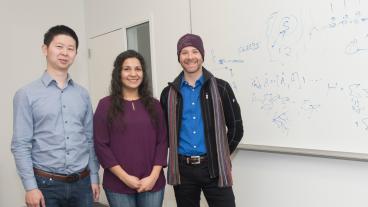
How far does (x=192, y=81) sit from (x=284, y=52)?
0.57 m

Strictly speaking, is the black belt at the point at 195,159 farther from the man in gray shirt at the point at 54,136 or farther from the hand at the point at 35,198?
the hand at the point at 35,198

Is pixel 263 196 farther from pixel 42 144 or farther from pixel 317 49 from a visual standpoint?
pixel 42 144

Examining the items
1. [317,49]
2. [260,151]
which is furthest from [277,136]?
[317,49]

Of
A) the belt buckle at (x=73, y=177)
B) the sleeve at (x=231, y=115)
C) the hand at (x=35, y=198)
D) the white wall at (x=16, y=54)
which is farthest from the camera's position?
the white wall at (x=16, y=54)

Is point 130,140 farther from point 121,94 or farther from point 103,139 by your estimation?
point 121,94

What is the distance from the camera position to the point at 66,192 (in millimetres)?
1776

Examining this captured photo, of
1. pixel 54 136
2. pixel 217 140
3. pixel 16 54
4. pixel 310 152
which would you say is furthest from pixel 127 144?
pixel 16 54

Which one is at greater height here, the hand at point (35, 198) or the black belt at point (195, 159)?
the black belt at point (195, 159)

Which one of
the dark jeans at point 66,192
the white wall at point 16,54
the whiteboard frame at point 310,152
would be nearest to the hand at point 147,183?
the dark jeans at point 66,192

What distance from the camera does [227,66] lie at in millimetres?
2492

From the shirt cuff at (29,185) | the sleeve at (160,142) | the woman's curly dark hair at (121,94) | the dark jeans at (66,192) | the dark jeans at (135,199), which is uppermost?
the woman's curly dark hair at (121,94)

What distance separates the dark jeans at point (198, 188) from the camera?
197cm

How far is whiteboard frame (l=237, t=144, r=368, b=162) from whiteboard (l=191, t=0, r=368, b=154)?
0.02m

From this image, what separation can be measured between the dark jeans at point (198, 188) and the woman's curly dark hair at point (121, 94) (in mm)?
340
